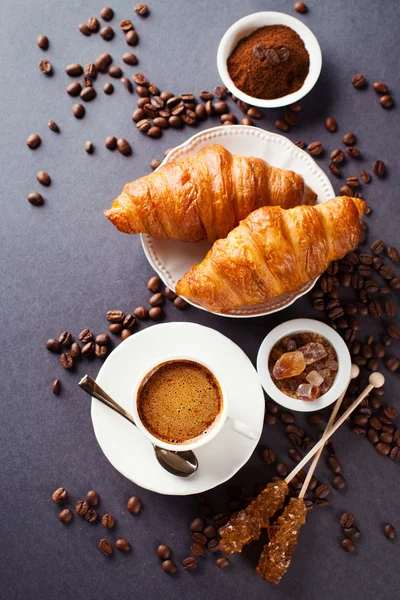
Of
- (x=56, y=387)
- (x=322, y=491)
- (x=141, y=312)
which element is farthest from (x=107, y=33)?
(x=322, y=491)

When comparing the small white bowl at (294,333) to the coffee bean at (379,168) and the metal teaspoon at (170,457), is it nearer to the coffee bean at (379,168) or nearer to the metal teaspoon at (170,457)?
the metal teaspoon at (170,457)

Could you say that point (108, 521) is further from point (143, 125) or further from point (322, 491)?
point (143, 125)

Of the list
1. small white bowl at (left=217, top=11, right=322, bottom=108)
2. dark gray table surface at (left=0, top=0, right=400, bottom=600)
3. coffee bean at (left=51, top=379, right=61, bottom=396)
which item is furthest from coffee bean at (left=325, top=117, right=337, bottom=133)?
coffee bean at (left=51, top=379, right=61, bottom=396)

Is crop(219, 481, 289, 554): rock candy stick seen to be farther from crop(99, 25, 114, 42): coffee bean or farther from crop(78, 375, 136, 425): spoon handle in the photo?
crop(99, 25, 114, 42): coffee bean

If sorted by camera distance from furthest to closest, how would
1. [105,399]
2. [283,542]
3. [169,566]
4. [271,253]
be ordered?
[169,566] < [283,542] < [105,399] < [271,253]

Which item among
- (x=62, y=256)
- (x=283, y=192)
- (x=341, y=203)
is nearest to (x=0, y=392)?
(x=62, y=256)

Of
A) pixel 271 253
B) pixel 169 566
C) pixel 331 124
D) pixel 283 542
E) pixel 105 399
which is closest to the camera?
pixel 271 253

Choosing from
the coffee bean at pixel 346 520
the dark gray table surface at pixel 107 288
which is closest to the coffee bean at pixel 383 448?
the dark gray table surface at pixel 107 288
